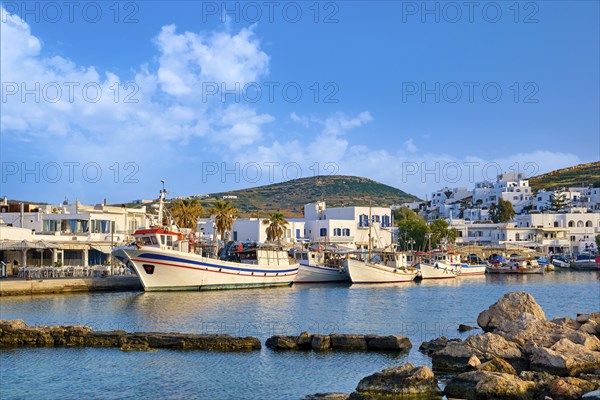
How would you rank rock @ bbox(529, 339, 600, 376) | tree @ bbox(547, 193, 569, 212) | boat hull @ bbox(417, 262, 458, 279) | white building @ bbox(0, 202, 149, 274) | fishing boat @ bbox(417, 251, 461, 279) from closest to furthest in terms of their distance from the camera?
1. rock @ bbox(529, 339, 600, 376)
2. white building @ bbox(0, 202, 149, 274)
3. boat hull @ bbox(417, 262, 458, 279)
4. fishing boat @ bbox(417, 251, 461, 279)
5. tree @ bbox(547, 193, 569, 212)

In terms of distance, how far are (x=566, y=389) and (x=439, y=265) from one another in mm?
61271

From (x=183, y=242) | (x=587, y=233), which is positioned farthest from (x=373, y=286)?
(x=587, y=233)

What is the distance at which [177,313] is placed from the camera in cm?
3591

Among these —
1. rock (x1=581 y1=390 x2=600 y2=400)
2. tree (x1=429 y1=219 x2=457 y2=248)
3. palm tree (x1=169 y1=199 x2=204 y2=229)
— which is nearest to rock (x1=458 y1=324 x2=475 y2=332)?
rock (x1=581 y1=390 x2=600 y2=400)

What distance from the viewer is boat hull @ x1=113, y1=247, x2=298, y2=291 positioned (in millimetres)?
49906

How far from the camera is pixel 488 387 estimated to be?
16.4 meters

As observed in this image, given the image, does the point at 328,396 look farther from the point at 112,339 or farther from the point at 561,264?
the point at 561,264

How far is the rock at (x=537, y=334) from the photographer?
21094mm

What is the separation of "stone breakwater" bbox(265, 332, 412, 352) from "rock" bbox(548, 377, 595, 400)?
24.5 feet

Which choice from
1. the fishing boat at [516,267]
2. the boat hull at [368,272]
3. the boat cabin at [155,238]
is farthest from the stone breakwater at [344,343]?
the fishing boat at [516,267]

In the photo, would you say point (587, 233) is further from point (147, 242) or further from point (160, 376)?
point (160, 376)

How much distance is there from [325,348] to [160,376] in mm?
5979

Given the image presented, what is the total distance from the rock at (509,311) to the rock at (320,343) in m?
6.71

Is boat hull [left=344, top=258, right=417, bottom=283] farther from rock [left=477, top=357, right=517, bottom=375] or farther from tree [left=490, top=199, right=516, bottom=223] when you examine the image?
tree [left=490, top=199, right=516, bottom=223]
